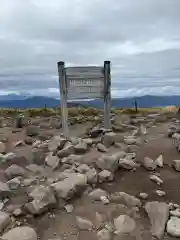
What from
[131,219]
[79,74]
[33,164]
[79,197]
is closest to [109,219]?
[131,219]

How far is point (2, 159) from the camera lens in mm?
7848

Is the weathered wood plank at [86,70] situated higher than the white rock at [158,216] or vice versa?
the weathered wood plank at [86,70]

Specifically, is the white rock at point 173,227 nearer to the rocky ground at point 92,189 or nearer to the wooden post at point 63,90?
the rocky ground at point 92,189

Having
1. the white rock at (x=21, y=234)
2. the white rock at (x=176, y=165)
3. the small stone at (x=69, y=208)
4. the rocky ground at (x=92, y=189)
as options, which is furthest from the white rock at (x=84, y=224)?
the white rock at (x=176, y=165)

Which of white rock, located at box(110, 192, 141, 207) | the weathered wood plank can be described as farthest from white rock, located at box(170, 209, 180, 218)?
the weathered wood plank

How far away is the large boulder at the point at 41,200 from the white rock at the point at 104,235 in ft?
3.04

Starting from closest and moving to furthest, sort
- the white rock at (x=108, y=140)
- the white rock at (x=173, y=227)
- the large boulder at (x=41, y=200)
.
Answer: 1. the white rock at (x=173, y=227)
2. the large boulder at (x=41, y=200)
3. the white rock at (x=108, y=140)

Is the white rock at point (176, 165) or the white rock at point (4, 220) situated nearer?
the white rock at point (4, 220)

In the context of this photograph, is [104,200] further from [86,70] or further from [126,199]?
[86,70]

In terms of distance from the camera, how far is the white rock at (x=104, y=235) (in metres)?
5.23

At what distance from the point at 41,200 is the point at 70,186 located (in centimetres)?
60

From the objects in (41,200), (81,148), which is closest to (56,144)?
(81,148)

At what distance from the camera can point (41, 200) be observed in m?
5.71

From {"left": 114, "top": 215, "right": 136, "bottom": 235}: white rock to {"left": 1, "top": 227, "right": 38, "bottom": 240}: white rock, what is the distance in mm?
1206
